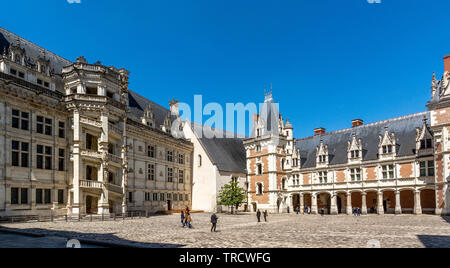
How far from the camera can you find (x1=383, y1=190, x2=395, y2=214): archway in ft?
149

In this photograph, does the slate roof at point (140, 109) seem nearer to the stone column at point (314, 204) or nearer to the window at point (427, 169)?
the stone column at point (314, 204)

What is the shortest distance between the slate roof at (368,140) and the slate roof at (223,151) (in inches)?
395

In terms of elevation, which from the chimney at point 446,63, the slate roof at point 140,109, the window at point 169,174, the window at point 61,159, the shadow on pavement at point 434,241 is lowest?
the shadow on pavement at point 434,241

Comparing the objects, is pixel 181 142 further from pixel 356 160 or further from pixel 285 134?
pixel 356 160

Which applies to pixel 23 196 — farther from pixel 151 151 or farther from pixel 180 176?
pixel 180 176

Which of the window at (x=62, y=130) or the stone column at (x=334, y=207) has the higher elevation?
the window at (x=62, y=130)

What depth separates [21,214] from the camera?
29.2 metres

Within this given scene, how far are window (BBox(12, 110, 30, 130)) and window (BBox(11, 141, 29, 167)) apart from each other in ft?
4.56

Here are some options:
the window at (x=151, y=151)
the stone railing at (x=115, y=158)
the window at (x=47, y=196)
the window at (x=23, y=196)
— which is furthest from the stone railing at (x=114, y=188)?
the window at (x=151, y=151)

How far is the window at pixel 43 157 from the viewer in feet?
103

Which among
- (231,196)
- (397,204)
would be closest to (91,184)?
(231,196)

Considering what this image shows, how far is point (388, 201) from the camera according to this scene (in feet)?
151

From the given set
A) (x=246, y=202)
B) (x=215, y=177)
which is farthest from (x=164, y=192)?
(x=246, y=202)

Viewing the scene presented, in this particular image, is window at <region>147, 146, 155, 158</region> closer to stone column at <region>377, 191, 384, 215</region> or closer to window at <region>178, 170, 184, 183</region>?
window at <region>178, 170, 184, 183</region>
